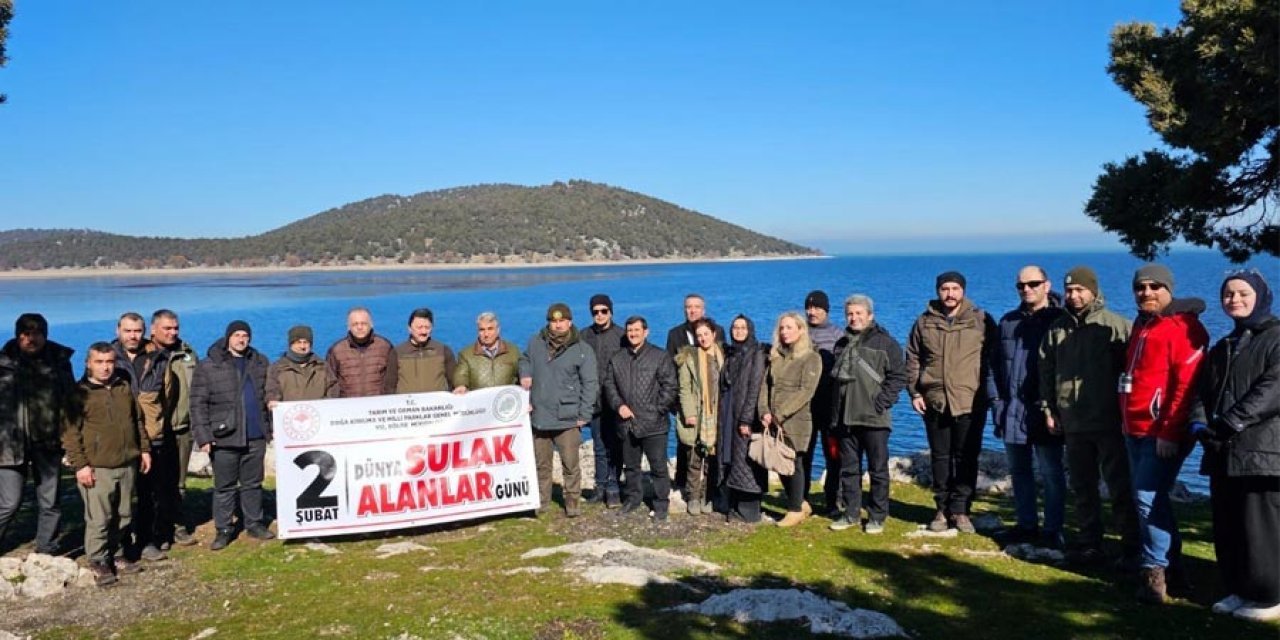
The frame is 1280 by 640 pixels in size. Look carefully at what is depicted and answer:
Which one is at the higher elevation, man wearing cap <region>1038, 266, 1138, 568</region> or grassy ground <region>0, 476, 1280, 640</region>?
man wearing cap <region>1038, 266, 1138, 568</region>

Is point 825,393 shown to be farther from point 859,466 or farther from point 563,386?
point 563,386

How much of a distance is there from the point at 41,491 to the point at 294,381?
8.62ft

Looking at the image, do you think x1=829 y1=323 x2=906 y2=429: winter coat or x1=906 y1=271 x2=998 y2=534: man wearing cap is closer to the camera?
x1=906 y1=271 x2=998 y2=534: man wearing cap

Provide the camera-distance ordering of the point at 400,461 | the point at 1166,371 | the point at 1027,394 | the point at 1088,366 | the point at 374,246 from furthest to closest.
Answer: the point at 374,246 → the point at 400,461 → the point at 1027,394 → the point at 1088,366 → the point at 1166,371

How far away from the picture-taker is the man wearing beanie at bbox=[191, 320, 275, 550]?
29.3ft

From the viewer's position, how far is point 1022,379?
8039 mm

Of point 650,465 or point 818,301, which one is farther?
point 650,465

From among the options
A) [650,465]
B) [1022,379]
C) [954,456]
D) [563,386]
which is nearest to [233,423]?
[563,386]

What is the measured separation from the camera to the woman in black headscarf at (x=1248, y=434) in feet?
19.4

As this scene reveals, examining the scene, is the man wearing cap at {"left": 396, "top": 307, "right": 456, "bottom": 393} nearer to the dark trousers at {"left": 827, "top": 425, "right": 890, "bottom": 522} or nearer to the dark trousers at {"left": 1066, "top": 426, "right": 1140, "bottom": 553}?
the dark trousers at {"left": 827, "top": 425, "right": 890, "bottom": 522}

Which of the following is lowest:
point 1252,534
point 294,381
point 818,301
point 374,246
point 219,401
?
point 1252,534

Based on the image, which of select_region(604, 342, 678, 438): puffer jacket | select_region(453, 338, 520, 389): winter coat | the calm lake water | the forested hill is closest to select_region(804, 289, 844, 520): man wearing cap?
select_region(604, 342, 678, 438): puffer jacket

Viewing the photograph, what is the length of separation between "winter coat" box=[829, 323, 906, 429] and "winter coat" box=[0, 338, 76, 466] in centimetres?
796

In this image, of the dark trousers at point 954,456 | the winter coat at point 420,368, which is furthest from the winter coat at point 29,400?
the dark trousers at point 954,456
